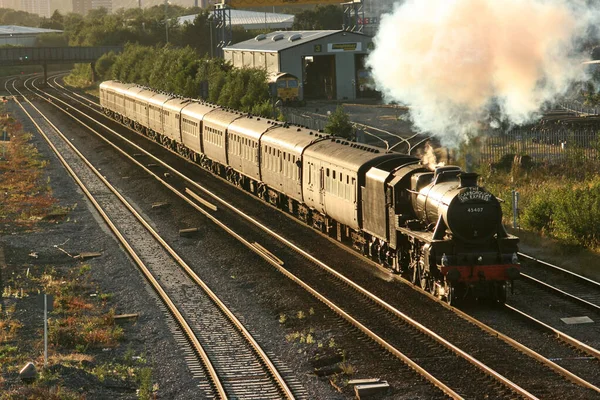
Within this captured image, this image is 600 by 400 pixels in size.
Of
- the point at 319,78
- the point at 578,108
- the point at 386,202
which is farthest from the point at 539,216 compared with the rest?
the point at 319,78

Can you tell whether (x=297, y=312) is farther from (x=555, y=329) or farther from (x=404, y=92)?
(x=404, y=92)

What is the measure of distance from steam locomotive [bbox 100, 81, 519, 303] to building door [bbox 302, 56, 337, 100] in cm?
4318

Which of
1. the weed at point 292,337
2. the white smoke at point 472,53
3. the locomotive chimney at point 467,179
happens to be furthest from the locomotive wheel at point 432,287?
the white smoke at point 472,53

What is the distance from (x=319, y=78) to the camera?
3442 inches

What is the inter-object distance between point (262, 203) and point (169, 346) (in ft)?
61.2

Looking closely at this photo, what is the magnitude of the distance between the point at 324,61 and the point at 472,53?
60298mm

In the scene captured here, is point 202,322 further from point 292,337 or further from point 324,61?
point 324,61

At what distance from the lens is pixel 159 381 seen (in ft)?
57.9

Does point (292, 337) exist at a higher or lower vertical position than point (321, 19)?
lower

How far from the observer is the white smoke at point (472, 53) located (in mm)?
24906

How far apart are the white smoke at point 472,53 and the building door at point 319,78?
177 feet

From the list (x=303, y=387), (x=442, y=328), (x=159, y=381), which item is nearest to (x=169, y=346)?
(x=159, y=381)

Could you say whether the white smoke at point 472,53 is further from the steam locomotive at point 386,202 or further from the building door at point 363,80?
the building door at point 363,80

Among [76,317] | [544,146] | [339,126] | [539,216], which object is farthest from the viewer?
[339,126]
